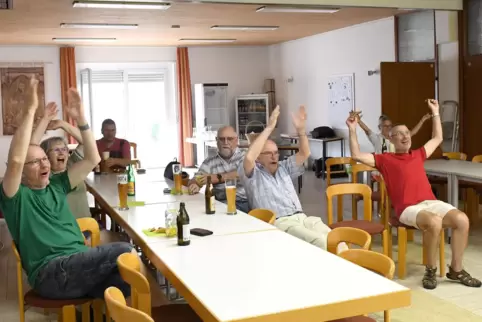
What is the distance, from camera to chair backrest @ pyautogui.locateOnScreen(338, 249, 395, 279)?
2666 mm

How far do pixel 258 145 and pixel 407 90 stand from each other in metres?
4.80

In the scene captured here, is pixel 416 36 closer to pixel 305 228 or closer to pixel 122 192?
pixel 305 228

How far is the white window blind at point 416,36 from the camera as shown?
28.7ft

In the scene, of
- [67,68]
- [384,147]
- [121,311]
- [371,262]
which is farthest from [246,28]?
[121,311]

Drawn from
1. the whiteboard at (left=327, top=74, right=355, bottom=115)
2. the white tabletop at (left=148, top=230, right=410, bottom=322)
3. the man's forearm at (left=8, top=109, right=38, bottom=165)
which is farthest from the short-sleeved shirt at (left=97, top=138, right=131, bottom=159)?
the whiteboard at (left=327, top=74, right=355, bottom=115)

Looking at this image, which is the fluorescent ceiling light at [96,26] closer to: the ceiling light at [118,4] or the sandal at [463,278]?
the ceiling light at [118,4]

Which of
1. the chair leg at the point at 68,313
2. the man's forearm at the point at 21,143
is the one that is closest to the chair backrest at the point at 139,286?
the chair leg at the point at 68,313

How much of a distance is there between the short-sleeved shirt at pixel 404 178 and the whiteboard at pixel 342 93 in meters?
5.76

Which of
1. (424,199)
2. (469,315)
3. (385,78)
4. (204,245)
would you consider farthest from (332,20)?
(204,245)

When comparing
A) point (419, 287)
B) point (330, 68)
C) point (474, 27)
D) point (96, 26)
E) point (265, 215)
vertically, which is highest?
point (96, 26)

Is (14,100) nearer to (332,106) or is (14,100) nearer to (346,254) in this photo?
(332,106)

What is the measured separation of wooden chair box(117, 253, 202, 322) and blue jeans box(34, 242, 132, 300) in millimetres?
381

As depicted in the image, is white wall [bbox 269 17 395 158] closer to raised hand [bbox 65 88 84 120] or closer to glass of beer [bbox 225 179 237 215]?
glass of beer [bbox 225 179 237 215]

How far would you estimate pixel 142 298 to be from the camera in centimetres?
254
